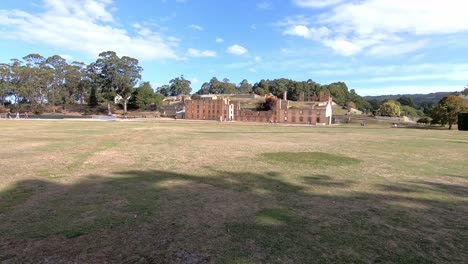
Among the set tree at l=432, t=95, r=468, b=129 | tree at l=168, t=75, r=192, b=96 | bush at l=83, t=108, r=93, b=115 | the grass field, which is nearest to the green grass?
the grass field

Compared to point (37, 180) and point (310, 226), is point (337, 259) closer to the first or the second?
point (310, 226)

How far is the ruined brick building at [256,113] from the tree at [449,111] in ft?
91.1

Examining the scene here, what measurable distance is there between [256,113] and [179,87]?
226 ft

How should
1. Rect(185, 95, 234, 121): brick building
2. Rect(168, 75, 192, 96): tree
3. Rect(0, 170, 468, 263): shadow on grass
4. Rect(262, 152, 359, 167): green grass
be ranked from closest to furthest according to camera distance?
Rect(0, 170, 468, 263): shadow on grass
Rect(262, 152, 359, 167): green grass
Rect(185, 95, 234, 121): brick building
Rect(168, 75, 192, 96): tree

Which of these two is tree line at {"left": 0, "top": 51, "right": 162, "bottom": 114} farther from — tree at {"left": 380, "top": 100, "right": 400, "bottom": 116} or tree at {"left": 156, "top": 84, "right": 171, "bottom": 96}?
tree at {"left": 380, "top": 100, "right": 400, "bottom": 116}

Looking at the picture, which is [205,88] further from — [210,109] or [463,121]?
[463,121]

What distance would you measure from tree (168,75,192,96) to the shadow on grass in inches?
5777

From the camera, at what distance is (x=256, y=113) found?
9144 cm

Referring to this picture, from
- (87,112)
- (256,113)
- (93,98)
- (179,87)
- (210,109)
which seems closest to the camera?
(256,113)

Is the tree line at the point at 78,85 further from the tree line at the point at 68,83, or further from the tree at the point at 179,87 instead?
the tree at the point at 179,87

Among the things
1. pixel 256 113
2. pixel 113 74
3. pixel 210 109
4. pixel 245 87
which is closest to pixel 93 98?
pixel 113 74

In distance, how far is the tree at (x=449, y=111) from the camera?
5656 cm

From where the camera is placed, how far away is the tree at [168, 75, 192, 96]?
151 meters

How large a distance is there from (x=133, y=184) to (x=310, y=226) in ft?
13.8
